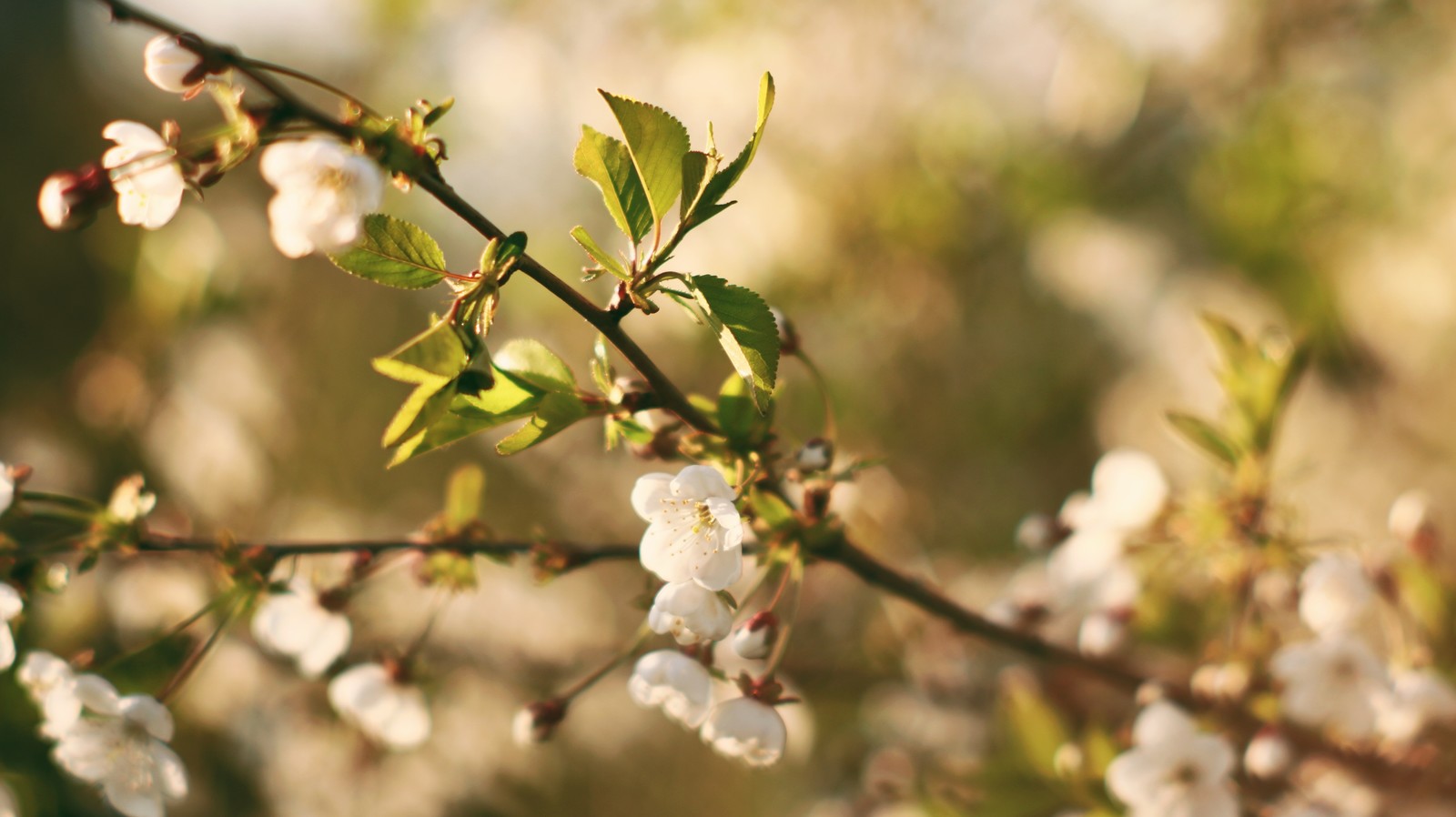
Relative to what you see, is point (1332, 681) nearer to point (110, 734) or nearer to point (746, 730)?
point (746, 730)

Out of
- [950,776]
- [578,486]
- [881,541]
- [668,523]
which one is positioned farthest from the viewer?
[578,486]

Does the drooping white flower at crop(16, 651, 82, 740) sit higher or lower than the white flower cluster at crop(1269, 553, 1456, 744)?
lower

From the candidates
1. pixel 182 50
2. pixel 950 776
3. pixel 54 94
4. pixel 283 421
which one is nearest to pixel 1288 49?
pixel 950 776

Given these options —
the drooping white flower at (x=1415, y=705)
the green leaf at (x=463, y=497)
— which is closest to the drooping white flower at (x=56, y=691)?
the green leaf at (x=463, y=497)

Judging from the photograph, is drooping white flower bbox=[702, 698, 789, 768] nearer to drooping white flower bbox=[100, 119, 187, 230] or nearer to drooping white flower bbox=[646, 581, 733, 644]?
drooping white flower bbox=[646, 581, 733, 644]

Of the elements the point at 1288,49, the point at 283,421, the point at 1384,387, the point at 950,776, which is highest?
the point at 1288,49

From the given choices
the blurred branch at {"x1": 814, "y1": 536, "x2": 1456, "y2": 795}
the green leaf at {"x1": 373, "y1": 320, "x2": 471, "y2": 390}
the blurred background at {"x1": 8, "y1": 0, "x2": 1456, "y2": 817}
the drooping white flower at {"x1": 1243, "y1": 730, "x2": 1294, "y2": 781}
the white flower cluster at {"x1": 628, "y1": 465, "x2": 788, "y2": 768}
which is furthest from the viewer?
the blurred background at {"x1": 8, "y1": 0, "x2": 1456, "y2": 817}

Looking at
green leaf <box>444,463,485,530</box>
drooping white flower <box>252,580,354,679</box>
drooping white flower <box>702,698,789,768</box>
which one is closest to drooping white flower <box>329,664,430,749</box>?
drooping white flower <box>252,580,354,679</box>

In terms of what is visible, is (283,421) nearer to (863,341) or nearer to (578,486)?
(578,486)
